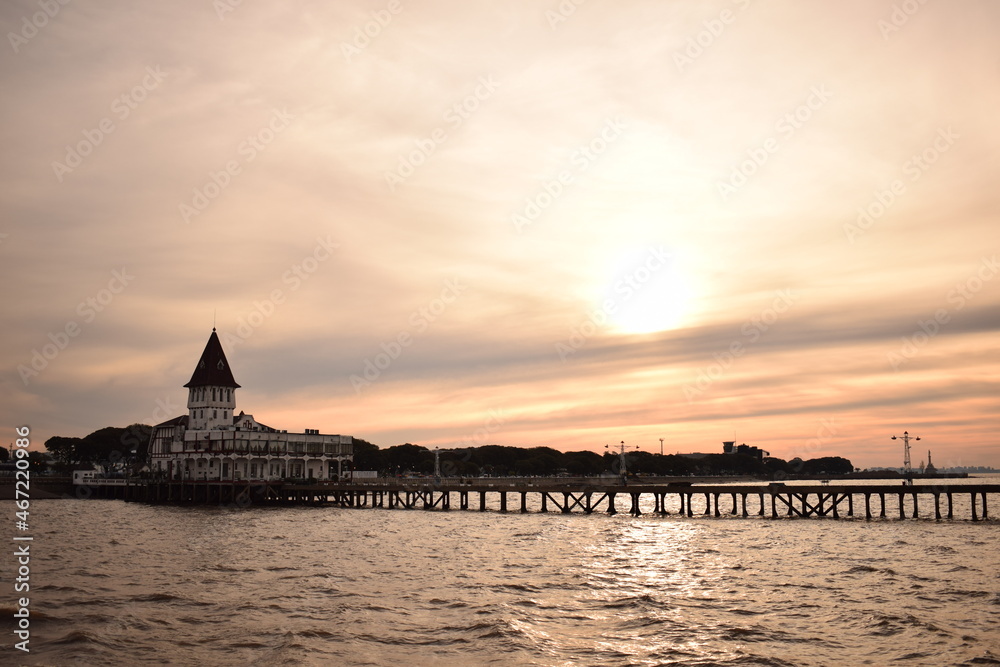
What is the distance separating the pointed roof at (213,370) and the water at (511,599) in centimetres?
5676

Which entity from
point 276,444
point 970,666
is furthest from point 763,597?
point 276,444

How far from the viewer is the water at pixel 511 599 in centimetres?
2377

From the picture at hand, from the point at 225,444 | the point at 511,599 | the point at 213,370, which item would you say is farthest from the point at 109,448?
the point at 511,599

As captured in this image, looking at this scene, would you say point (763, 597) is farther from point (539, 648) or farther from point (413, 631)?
point (413, 631)

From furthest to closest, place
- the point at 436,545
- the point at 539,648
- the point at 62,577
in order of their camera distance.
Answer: the point at 436,545 → the point at 62,577 → the point at 539,648

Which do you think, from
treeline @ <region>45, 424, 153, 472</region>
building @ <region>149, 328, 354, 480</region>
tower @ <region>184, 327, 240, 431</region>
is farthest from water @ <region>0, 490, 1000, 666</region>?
treeline @ <region>45, 424, 153, 472</region>

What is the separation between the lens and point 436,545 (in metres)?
52.4

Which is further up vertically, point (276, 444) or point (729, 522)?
point (276, 444)

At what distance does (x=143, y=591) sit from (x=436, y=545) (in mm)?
21850

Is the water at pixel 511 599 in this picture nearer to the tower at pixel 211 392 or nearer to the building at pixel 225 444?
the building at pixel 225 444

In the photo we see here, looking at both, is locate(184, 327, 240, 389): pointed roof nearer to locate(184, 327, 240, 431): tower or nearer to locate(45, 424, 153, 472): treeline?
locate(184, 327, 240, 431): tower

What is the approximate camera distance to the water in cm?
2377

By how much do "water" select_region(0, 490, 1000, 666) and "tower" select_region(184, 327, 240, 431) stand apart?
55.5 metres

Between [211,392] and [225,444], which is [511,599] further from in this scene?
[211,392]
